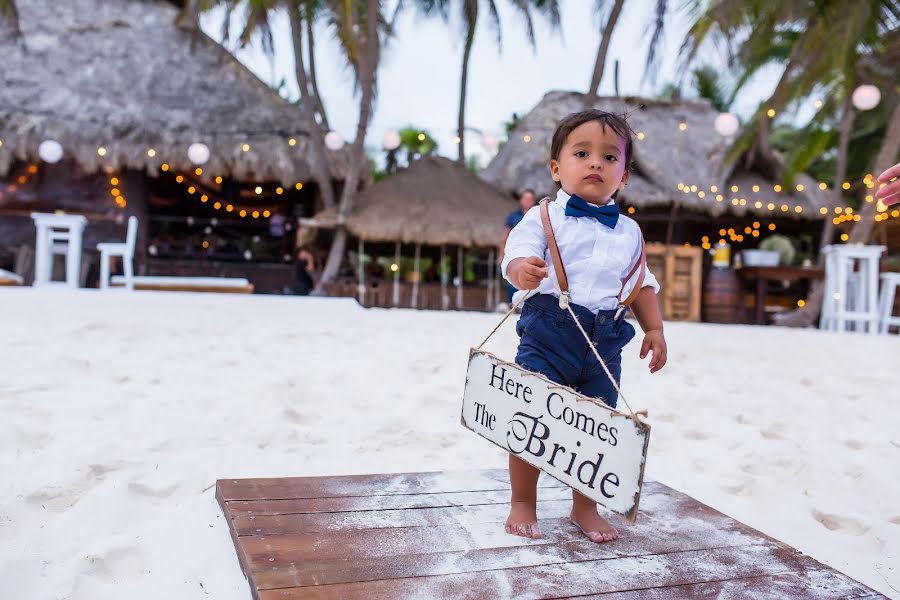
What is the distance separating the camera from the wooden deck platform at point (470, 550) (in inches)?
49.2

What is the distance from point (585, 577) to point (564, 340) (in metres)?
0.52

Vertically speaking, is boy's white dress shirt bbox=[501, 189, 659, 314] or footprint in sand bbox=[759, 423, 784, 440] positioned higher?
boy's white dress shirt bbox=[501, 189, 659, 314]

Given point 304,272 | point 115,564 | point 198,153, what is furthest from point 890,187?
point 198,153

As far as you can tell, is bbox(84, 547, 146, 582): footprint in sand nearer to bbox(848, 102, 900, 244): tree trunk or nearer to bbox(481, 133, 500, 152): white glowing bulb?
bbox(848, 102, 900, 244): tree trunk

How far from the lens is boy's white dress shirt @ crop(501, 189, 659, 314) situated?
1555mm

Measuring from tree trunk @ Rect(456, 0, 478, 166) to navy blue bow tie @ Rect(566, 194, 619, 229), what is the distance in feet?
35.8

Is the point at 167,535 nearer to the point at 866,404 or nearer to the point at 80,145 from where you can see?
the point at 866,404

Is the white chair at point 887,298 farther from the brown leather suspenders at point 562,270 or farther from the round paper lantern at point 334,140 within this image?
the brown leather suspenders at point 562,270

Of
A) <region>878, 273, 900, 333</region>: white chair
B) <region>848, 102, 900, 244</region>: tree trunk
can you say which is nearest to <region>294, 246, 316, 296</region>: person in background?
<region>848, 102, 900, 244</region>: tree trunk

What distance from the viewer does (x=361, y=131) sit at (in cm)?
976

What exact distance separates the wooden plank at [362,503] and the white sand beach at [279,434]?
86 mm

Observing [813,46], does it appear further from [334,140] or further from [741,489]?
[741,489]

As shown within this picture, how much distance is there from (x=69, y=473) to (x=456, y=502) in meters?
1.10

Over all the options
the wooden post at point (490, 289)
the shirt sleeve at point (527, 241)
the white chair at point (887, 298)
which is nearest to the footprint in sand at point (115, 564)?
the shirt sleeve at point (527, 241)
